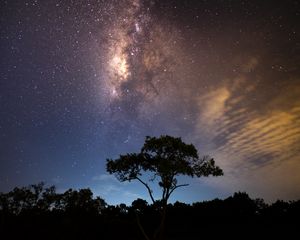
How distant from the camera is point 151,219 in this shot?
47875 millimetres

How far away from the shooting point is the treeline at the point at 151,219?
37.1 m

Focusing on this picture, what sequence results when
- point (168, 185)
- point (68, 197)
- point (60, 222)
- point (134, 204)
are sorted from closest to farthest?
1. point (168, 185)
2. point (60, 222)
3. point (68, 197)
4. point (134, 204)

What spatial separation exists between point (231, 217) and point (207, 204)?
4786mm

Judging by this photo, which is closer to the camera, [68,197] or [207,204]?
[207,204]

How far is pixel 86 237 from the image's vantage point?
38219 millimetres

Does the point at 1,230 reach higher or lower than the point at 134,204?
lower

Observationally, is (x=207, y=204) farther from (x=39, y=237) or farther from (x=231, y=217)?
(x=39, y=237)

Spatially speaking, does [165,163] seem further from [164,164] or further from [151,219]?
[151,219]

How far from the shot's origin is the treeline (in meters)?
37.1

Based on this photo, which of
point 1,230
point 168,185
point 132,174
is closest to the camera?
point 168,185

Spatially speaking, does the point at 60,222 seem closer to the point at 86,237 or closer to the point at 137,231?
the point at 86,237

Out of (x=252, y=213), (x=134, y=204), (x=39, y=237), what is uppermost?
(x=134, y=204)

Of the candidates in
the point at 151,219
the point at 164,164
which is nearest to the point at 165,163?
the point at 164,164

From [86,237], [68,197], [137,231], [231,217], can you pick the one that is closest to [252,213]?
[231,217]
